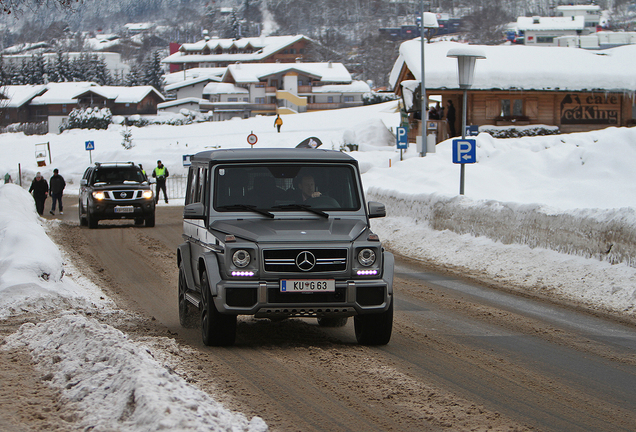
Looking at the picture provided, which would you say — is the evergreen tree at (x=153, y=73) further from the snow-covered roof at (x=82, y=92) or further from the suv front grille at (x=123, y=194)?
the suv front grille at (x=123, y=194)

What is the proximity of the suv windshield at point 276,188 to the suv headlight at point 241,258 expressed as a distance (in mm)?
906

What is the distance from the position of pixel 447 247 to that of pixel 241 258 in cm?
1051

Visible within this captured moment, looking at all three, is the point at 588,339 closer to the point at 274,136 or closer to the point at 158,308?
the point at 158,308

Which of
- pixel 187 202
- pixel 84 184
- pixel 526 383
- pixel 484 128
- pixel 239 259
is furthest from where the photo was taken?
pixel 484 128

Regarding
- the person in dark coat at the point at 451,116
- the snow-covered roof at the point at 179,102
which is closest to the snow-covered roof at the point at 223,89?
→ the snow-covered roof at the point at 179,102

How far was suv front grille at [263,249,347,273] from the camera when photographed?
7273 millimetres

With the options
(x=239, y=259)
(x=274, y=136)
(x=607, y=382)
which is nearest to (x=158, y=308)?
(x=239, y=259)

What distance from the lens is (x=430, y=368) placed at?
7031 millimetres

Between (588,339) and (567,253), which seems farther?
(567,253)

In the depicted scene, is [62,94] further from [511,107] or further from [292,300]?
[292,300]

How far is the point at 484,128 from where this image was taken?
137 ft

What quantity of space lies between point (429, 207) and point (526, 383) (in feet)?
42.4

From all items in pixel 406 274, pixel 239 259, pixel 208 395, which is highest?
pixel 239 259

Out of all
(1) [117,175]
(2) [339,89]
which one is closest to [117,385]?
(1) [117,175]
